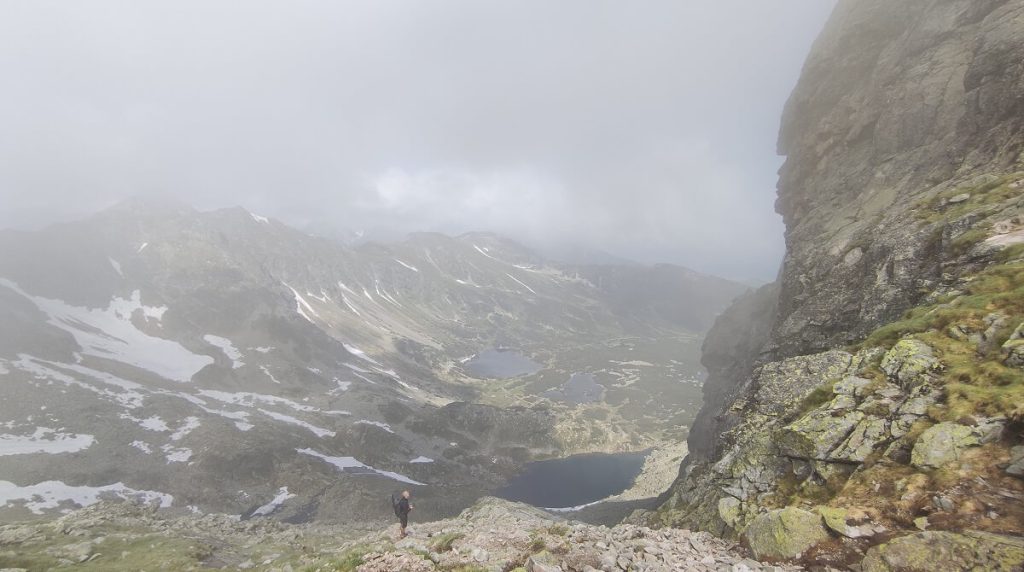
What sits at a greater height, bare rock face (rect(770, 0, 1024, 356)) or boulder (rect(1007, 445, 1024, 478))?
bare rock face (rect(770, 0, 1024, 356))

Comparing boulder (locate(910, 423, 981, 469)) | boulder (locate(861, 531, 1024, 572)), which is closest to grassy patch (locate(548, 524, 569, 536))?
boulder (locate(861, 531, 1024, 572))

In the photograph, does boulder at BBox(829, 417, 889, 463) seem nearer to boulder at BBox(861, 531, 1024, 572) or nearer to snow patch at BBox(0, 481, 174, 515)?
boulder at BBox(861, 531, 1024, 572)

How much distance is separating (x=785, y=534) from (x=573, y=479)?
161 metres

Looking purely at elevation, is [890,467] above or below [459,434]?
above

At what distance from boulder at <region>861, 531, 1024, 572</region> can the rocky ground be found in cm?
316

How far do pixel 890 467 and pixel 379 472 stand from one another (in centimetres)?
14659

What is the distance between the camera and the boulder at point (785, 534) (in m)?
15.9

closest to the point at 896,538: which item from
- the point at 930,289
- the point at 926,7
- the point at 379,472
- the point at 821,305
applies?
the point at 930,289

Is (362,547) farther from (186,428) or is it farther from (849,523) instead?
(186,428)

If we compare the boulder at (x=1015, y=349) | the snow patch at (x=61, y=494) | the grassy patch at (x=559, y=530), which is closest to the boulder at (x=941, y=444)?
the boulder at (x=1015, y=349)

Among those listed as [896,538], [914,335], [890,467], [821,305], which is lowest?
[896,538]

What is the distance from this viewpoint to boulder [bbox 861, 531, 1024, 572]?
36.4 feet

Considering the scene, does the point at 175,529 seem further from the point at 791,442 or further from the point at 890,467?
the point at 890,467

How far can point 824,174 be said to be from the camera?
73.1 m
